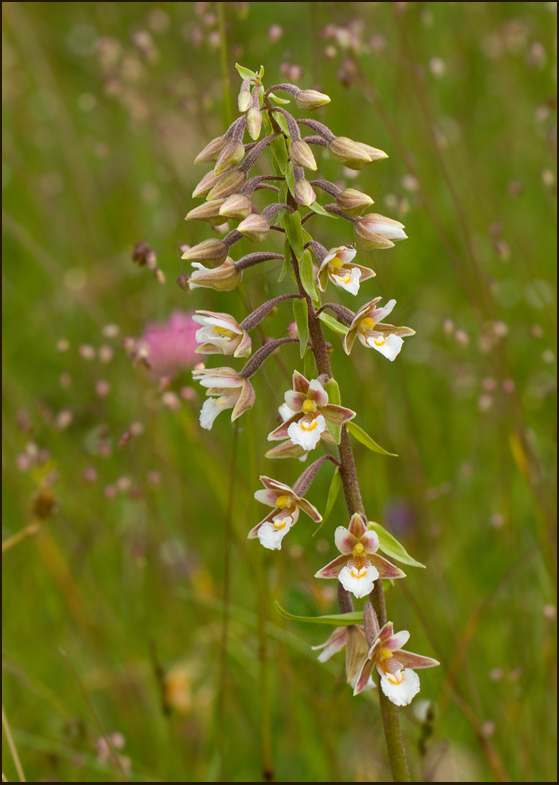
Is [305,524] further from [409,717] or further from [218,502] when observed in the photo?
[409,717]

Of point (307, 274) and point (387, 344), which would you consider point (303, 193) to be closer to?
point (307, 274)

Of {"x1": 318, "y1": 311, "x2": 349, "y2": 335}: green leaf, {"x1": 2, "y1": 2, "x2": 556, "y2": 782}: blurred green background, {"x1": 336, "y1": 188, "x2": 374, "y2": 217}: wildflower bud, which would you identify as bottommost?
{"x1": 2, "y1": 2, "x2": 556, "y2": 782}: blurred green background

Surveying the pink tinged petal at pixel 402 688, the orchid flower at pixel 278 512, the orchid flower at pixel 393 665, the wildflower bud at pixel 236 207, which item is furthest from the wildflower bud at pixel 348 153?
the pink tinged petal at pixel 402 688

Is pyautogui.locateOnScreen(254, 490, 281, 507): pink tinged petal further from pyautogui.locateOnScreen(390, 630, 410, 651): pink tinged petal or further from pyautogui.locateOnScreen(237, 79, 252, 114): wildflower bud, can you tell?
pyautogui.locateOnScreen(237, 79, 252, 114): wildflower bud

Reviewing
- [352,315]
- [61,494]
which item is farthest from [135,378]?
[352,315]

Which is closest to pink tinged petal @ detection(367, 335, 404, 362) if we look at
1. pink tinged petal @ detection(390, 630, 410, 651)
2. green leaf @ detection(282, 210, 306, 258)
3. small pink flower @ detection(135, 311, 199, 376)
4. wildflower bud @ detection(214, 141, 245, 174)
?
green leaf @ detection(282, 210, 306, 258)

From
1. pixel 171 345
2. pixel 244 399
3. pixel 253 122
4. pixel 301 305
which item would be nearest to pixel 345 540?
pixel 244 399
